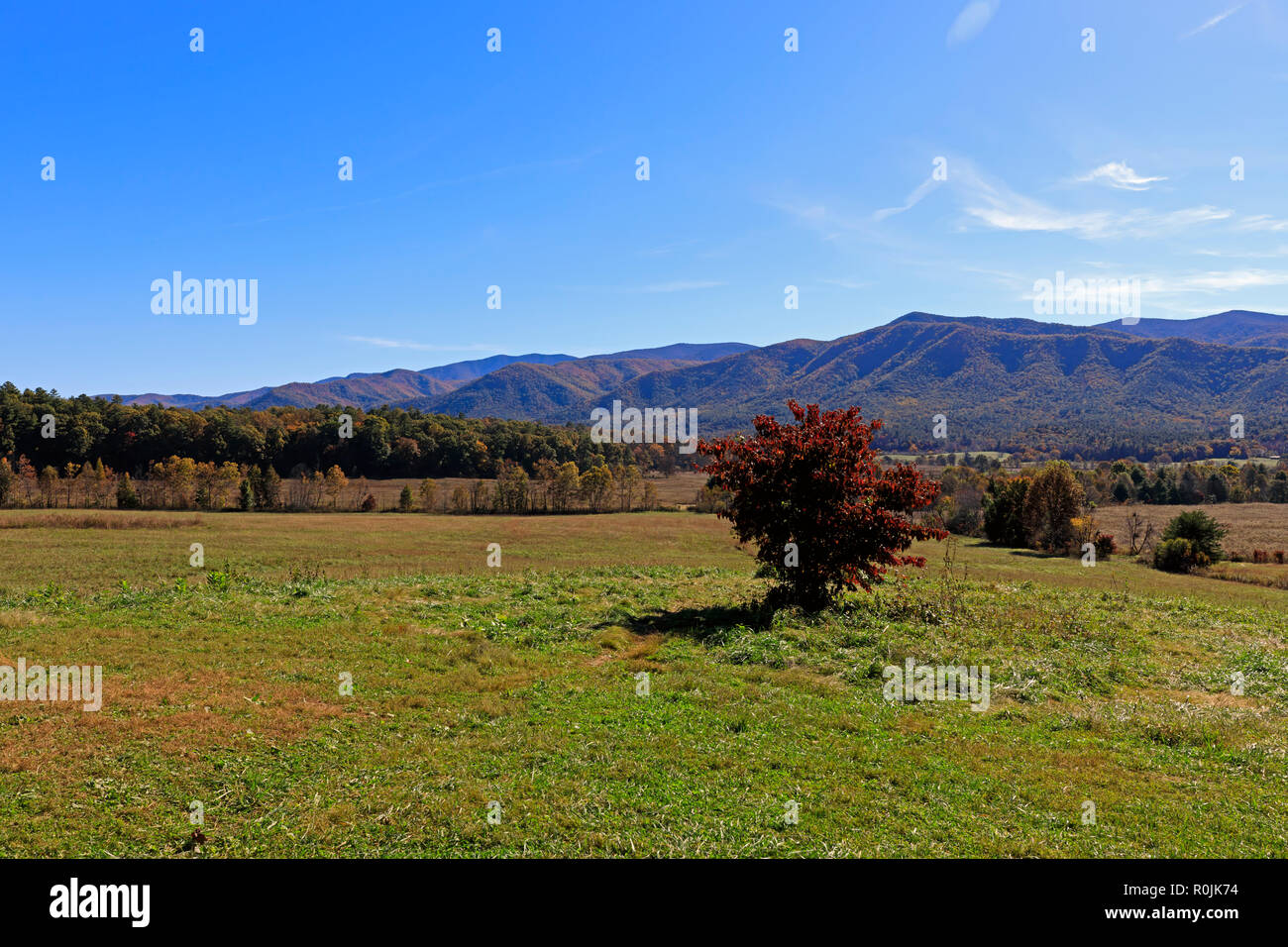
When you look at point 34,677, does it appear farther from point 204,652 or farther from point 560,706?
point 560,706

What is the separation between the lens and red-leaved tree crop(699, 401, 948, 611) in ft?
60.8

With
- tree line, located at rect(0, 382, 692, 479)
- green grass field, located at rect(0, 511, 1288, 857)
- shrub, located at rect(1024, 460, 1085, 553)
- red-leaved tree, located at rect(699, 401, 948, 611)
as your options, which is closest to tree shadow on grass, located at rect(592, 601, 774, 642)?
green grass field, located at rect(0, 511, 1288, 857)

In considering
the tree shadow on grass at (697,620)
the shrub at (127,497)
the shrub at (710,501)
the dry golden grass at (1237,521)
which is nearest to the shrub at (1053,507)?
the dry golden grass at (1237,521)

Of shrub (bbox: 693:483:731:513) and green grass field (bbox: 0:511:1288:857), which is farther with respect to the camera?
shrub (bbox: 693:483:731:513)

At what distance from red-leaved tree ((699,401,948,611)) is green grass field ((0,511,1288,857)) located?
1.36 m

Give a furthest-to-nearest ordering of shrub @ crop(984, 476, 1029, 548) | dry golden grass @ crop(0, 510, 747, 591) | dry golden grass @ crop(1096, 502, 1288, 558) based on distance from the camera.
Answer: dry golden grass @ crop(1096, 502, 1288, 558) < shrub @ crop(984, 476, 1029, 548) < dry golden grass @ crop(0, 510, 747, 591)

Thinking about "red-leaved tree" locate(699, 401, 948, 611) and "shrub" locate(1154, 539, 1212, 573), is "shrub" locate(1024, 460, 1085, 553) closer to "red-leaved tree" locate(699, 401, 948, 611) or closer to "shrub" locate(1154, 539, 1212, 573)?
"shrub" locate(1154, 539, 1212, 573)

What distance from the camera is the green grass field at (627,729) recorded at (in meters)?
6.93

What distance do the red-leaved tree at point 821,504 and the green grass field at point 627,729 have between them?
4.46ft

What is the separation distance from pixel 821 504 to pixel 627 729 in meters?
10.4

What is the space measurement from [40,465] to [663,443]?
12070 cm

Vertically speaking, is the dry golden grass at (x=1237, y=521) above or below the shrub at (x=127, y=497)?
below

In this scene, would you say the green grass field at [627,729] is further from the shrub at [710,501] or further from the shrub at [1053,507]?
the shrub at [710,501]

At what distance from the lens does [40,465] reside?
333 ft
